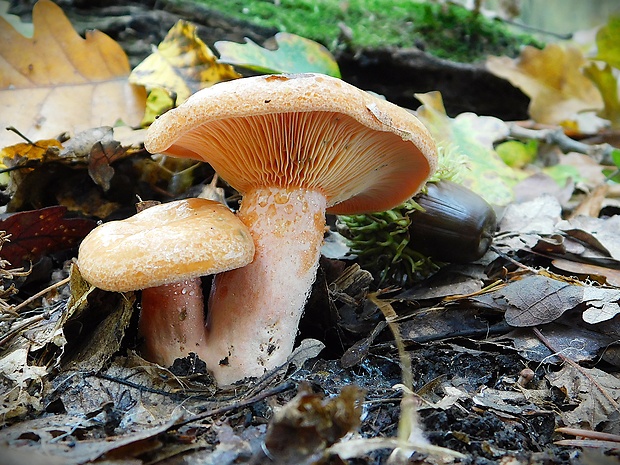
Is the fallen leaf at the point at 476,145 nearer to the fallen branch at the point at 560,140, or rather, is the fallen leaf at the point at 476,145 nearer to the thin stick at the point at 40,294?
the fallen branch at the point at 560,140

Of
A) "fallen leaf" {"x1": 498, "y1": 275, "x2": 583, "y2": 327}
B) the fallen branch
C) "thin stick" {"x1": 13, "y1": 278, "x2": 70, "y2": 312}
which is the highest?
"fallen leaf" {"x1": 498, "y1": 275, "x2": 583, "y2": 327}

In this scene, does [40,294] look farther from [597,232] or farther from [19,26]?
[597,232]

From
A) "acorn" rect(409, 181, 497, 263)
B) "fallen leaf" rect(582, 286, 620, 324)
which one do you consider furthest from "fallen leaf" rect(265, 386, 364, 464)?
"acorn" rect(409, 181, 497, 263)

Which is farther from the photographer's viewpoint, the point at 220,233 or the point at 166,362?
the point at 166,362

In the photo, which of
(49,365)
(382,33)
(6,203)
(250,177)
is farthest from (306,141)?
(382,33)

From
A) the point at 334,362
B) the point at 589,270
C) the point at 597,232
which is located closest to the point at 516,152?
the point at 597,232

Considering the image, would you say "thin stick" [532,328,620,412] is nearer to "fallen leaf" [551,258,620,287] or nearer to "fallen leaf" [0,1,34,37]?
"fallen leaf" [551,258,620,287]

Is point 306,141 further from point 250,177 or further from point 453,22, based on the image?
point 453,22
